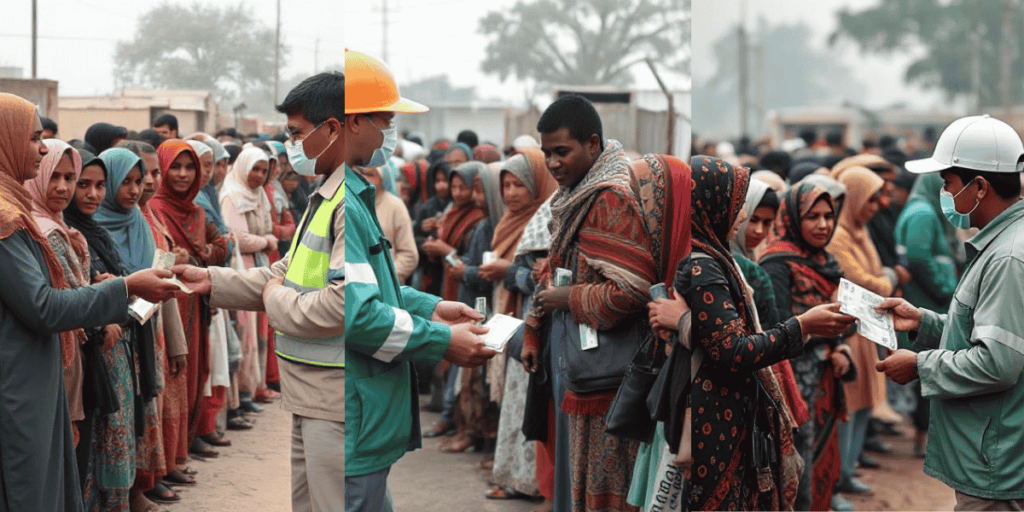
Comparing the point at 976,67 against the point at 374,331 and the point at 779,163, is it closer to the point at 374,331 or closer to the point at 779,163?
the point at 779,163

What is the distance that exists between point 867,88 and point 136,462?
64983 mm

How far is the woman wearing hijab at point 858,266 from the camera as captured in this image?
551cm

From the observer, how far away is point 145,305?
3588mm

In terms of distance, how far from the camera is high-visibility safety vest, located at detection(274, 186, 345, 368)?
Result: 2.76 m

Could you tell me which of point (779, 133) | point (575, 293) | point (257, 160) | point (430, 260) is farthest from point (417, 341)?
point (779, 133)

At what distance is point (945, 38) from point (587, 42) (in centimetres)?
2501

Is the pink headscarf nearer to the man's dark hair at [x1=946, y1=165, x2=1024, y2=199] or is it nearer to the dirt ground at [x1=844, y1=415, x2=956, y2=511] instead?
the man's dark hair at [x1=946, y1=165, x2=1024, y2=199]

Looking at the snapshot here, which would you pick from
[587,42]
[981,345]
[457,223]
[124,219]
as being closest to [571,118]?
[981,345]

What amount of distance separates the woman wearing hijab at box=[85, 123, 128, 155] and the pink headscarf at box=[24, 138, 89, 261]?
0.69 m

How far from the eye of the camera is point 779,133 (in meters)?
22.4

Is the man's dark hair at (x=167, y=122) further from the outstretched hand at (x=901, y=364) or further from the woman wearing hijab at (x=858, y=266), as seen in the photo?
the woman wearing hijab at (x=858, y=266)

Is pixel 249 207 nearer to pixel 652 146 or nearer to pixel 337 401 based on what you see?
pixel 337 401

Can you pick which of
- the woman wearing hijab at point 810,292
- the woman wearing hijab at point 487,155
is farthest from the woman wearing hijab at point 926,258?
the woman wearing hijab at point 487,155

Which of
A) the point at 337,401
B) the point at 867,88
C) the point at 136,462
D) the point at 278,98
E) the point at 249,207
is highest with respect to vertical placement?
the point at 867,88
